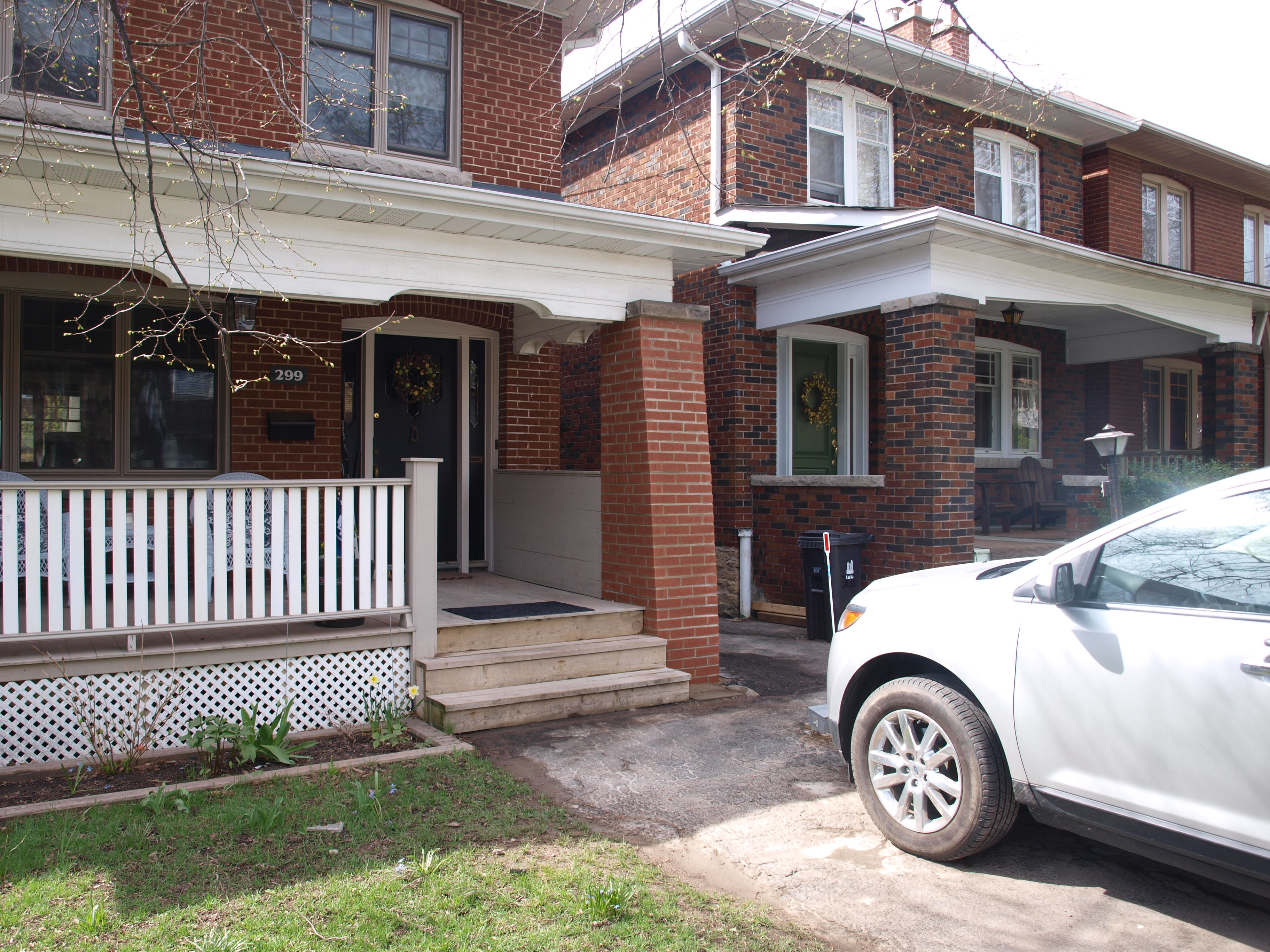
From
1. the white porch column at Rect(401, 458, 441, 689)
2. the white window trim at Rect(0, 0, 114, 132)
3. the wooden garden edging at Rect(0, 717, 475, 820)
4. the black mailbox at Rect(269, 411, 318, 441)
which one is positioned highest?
the white window trim at Rect(0, 0, 114, 132)

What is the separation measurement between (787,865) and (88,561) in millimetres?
5562

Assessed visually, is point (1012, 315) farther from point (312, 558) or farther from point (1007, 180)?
point (312, 558)

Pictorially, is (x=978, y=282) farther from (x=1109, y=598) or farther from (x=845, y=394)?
(x=1109, y=598)

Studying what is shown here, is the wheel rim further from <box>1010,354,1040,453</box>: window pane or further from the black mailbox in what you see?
<box>1010,354,1040,453</box>: window pane

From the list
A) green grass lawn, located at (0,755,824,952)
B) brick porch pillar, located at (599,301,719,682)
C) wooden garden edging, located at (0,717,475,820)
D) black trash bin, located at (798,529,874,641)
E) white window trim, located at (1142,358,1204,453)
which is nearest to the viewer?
green grass lawn, located at (0,755,824,952)

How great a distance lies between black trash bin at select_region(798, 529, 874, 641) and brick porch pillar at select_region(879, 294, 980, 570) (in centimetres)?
47

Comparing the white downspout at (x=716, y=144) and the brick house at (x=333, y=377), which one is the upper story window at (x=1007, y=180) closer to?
the white downspout at (x=716, y=144)

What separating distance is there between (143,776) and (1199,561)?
5.25 metres

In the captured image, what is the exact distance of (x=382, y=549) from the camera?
6223 mm

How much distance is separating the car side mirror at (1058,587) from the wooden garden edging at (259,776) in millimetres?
3367

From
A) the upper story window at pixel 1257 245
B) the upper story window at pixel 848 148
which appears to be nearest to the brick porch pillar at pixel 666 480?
the upper story window at pixel 848 148

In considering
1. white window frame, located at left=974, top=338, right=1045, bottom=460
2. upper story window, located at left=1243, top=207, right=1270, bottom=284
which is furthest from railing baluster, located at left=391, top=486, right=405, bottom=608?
upper story window, located at left=1243, top=207, right=1270, bottom=284

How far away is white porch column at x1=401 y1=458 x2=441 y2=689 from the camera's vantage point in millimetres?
6266

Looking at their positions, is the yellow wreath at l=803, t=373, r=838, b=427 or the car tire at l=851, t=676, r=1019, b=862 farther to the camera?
the yellow wreath at l=803, t=373, r=838, b=427
